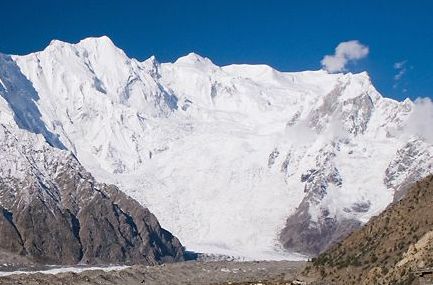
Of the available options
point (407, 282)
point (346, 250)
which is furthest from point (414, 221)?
point (407, 282)

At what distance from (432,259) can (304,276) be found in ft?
162

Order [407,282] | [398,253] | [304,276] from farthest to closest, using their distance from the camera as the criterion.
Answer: [304,276] < [398,253] < [407,282]

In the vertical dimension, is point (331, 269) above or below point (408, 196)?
below

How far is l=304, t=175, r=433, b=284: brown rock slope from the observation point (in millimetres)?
126844

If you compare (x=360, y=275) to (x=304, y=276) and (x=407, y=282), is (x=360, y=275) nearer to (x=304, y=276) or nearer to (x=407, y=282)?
→ (x=304, y=276)

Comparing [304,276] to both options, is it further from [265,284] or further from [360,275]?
[360,275]

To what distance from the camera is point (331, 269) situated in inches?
6319

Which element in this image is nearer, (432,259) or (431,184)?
(432,259)

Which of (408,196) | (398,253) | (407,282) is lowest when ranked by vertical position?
(407,282)

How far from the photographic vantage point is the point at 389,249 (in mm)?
144750

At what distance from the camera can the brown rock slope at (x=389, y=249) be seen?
126844 mm

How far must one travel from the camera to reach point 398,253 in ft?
456

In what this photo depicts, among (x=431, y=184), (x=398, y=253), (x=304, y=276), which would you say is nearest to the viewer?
(x=398, y=253)

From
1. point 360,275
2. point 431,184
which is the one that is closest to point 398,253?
point 360,275
